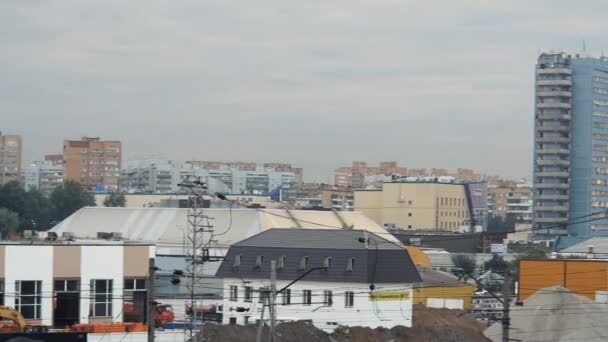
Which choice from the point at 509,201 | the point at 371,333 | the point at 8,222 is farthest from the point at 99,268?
the point at 509,201

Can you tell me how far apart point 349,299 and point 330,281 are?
820mm

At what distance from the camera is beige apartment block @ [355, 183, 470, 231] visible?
118938 mm

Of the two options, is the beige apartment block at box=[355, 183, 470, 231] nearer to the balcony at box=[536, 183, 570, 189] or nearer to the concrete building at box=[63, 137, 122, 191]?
the balcony at box=[536, 183, 570, 189]

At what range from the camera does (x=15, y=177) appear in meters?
177

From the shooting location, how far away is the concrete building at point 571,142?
106m

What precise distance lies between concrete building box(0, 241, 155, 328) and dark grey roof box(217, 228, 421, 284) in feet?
24.9

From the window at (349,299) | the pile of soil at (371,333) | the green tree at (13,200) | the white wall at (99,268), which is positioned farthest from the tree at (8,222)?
the white wall at (99,268)

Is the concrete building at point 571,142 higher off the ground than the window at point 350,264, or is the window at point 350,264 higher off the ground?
the concrete building at point 571,142

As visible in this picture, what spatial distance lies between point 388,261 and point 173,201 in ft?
177

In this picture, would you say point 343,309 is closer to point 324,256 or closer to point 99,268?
point 324,256

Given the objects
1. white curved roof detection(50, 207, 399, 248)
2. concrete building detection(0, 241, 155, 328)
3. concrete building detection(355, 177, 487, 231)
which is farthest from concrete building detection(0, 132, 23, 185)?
concrete building detection(0, 241, 155, 328)

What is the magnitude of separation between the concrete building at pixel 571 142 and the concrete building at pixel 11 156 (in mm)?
86902

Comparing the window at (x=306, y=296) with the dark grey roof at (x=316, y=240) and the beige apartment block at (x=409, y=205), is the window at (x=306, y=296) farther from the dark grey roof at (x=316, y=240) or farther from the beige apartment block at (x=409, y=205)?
the beige apartment block at (x=409, y=205)

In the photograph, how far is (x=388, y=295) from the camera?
138 ft
